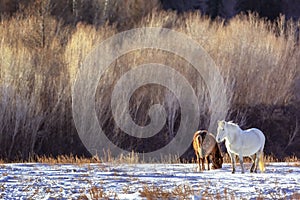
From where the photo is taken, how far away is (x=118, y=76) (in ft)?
106

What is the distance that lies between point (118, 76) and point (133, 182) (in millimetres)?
21485

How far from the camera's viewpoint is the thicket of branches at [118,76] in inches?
1207

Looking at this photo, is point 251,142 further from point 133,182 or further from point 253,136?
point 133,182

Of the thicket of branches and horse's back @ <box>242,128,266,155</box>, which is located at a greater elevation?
the thicket of branches

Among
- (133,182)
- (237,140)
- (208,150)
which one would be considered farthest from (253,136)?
(133,182)

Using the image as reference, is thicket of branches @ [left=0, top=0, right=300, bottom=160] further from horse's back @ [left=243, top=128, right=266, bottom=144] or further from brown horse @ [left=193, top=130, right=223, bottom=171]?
horse's back @ [left=243, top=128, right=266, bottom=144]

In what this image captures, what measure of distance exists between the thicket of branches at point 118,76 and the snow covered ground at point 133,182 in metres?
17.5

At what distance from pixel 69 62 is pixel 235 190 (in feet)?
71.6

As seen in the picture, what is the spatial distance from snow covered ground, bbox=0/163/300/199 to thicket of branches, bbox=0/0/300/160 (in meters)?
17.5

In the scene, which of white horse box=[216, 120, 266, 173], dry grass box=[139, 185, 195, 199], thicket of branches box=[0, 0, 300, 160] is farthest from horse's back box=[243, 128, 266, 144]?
thicket of branches box=[0, 0, 300, 160]

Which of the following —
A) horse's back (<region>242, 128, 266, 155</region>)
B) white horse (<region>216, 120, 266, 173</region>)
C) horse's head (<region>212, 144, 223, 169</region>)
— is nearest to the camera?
white horse (<region>216, 120, 266, 173</region>)

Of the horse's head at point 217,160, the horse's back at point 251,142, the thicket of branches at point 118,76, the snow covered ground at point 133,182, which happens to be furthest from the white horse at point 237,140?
the thicket of branches at point 118,76

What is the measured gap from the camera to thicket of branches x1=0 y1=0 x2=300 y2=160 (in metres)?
30.7

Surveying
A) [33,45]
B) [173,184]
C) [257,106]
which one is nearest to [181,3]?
[257,106]
